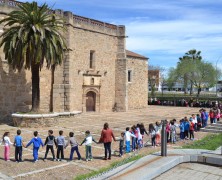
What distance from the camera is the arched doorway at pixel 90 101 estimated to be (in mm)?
28984

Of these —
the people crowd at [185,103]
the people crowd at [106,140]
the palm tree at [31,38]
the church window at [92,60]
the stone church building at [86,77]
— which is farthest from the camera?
the people crowd at [185,103]

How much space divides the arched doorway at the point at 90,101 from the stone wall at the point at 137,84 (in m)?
5.68

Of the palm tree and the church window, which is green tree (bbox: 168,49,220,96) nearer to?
the church window

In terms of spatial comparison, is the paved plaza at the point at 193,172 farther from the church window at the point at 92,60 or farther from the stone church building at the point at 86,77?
the church window at the point at 92,60

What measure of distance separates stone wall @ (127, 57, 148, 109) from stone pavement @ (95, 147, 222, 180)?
23548 millimetres

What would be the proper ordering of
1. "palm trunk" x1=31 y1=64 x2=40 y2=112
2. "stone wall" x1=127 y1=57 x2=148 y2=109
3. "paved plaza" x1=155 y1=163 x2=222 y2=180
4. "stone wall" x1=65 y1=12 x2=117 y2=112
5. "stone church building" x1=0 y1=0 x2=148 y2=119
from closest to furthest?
"paved plaza" x1=155 y1=163 x2=222 y2=180
"palm trunk" x1=31 y1=64 x2=40 y2=112
"stone church building" x1=0 y1=0 x2=148 y2=119
"stone wall" x1=65 y1=12 x2=117 y2=112
"stone wall" x1=127 y1=57 x2=148 y2=109

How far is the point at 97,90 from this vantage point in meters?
29.3

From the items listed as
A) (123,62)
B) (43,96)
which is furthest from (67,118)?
(123,62)

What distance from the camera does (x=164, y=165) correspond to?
8.64m

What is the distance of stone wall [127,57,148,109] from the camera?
33.8m

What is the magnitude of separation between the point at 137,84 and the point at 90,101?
26.2ft

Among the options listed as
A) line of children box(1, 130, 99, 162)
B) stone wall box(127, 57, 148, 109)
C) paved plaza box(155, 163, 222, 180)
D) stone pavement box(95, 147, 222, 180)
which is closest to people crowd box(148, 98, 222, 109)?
stone wall box(127, 57, 148, 109)

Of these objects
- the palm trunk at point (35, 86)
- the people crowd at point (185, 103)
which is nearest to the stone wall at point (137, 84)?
the people crowd at point (185, 103)

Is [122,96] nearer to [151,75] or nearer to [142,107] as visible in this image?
[142,107]
